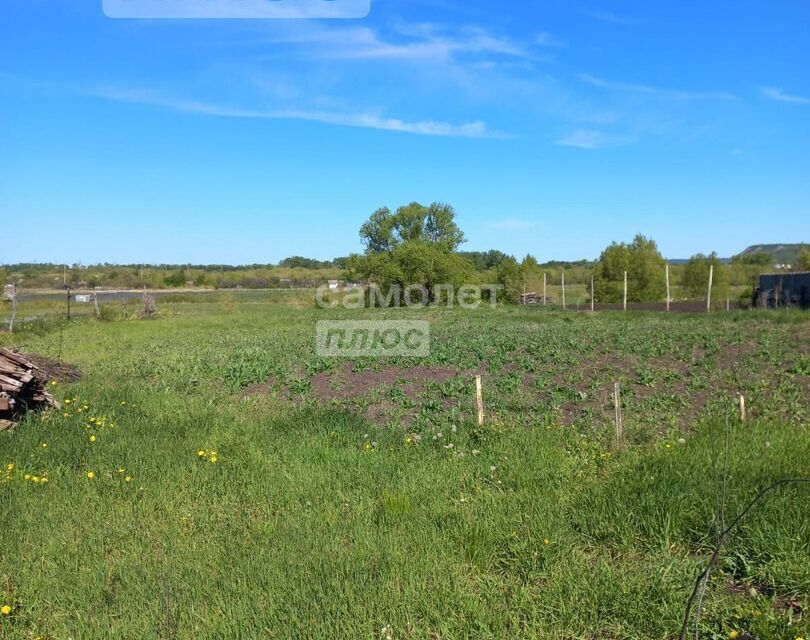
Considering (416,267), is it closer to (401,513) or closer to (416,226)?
(416,226)

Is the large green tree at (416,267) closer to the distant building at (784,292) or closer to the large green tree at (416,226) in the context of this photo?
the large green tree at (416,226)

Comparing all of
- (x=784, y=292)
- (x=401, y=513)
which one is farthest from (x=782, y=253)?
(x=401, y=513)

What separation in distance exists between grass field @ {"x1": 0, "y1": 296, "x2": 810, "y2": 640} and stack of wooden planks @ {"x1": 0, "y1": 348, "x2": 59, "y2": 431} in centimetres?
28

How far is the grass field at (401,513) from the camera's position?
11.2 feet

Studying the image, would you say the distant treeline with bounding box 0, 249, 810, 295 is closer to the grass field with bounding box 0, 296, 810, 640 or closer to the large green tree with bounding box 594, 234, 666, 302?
the large green tree with bounding box 594, 234, 666, 302

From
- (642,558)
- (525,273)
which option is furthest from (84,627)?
(525,273)

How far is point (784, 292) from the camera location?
2656 centimetres

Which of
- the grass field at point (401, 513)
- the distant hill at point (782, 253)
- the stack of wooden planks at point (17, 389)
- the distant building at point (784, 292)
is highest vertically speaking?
the distant hill at point (782, 253)

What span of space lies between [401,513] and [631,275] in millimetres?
39213

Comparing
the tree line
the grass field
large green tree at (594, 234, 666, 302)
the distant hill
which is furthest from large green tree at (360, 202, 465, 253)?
the grass field

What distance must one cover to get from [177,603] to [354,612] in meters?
1.18

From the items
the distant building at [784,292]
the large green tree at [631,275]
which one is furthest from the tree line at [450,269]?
the distant building at [784,292]

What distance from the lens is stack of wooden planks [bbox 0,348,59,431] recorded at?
Answer: 715cm

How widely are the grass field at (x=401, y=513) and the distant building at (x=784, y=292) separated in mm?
19582
